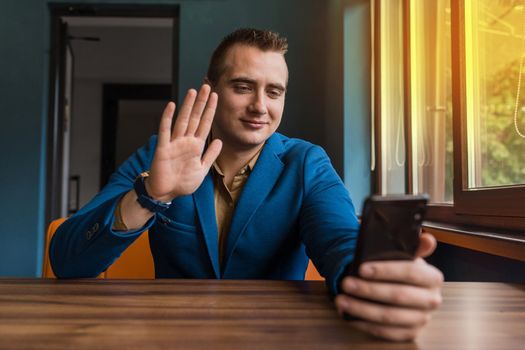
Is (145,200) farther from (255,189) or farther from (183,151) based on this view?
(255,189)

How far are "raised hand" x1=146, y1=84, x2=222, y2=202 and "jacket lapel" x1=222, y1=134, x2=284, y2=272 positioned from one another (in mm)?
230

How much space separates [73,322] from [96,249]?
0.36m

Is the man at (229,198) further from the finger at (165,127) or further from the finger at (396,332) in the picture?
the finger at (396,332)

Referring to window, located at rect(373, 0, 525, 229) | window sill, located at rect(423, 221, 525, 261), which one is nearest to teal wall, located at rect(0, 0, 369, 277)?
window, located at rect(373, 0, 525, 229)

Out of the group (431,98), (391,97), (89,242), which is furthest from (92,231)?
(391,97)

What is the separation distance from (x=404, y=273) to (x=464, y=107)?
1267 millimetres

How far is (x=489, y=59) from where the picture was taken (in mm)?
1666

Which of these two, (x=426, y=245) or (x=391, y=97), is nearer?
(x=426, y=245)

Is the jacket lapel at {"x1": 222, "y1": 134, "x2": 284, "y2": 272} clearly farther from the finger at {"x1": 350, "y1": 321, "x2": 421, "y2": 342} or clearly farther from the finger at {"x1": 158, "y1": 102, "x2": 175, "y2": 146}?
the finger at {"x1": 350, "y1": 321, "x2": 421, "y2": 342}

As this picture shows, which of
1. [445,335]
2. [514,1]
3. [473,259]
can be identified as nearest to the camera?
[445,335]

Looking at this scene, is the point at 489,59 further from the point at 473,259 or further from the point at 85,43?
the point at 85,43

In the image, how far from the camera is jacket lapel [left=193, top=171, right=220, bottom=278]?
1105mm

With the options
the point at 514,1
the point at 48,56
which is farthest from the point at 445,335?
the point at 48,56

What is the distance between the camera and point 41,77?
345 cm
